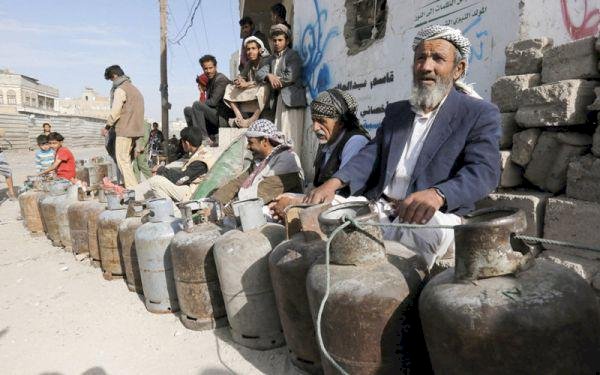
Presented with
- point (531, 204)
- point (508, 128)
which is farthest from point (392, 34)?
point (531, 204)

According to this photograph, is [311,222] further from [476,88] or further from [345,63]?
[345,63]

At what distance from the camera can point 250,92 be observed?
744 centimetres

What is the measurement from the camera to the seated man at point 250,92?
7357 millimetres

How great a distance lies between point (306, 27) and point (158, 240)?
209 inches

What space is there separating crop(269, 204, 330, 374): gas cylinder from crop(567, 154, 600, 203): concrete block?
63.6 inches

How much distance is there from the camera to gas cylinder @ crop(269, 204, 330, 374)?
2.30 metres

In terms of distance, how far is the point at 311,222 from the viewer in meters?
2.32

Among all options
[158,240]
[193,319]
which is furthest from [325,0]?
[193,319]

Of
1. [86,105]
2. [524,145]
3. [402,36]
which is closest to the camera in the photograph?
[524,145]

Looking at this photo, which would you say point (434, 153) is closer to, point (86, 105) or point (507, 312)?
point (507, 312)

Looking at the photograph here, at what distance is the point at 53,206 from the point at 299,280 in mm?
5535

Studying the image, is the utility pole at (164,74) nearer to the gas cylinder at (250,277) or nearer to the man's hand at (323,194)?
the gas cylinder at (250,277)

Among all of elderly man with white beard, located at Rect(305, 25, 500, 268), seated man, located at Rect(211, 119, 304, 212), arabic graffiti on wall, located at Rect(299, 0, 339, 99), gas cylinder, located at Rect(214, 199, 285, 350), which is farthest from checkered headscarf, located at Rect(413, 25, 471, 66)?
arabic graffiti on wall, located at Rect(299, 0, 339, 99)

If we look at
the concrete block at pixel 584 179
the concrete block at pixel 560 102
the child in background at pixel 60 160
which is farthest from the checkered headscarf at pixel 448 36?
the child in background at pixel 60 160
